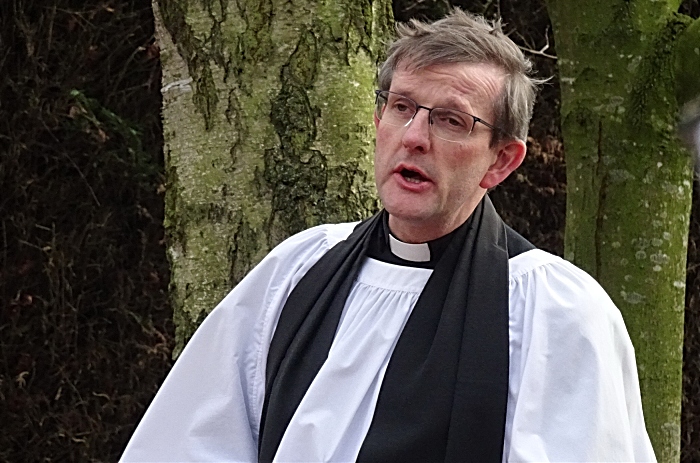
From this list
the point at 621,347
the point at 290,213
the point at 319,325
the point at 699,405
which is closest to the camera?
the point at 621,347

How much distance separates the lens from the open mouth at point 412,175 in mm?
2176

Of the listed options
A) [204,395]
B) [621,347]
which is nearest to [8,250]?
[204,395]

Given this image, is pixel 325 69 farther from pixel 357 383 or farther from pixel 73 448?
pixel 73 448

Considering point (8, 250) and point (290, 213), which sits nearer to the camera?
point (290, 213)

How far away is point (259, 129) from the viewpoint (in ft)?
9.10

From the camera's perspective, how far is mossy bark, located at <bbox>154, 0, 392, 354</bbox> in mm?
2771

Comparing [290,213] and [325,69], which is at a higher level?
[325,69]

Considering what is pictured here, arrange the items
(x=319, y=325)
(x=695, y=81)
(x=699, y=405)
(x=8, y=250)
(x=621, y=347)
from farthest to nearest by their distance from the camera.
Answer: (x=699, y=405) → (x=8, y=250) → (x=695, y=81) → (x=319, y=325) → (x=621, y=347)

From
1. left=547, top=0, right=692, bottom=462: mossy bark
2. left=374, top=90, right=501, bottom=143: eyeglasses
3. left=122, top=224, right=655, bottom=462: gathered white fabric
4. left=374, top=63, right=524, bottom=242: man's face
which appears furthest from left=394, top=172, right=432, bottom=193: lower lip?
left=547, top=0, right=692, bottom=462: mossy bark

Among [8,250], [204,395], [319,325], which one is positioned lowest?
[8,250]

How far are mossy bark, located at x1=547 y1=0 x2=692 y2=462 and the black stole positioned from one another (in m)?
0.99

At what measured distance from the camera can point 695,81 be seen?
3.12m

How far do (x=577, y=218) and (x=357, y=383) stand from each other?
138cm

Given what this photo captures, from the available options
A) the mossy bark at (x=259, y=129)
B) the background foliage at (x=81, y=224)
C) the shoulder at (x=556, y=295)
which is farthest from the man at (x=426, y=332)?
the background foliage at (x=81, y=224)
